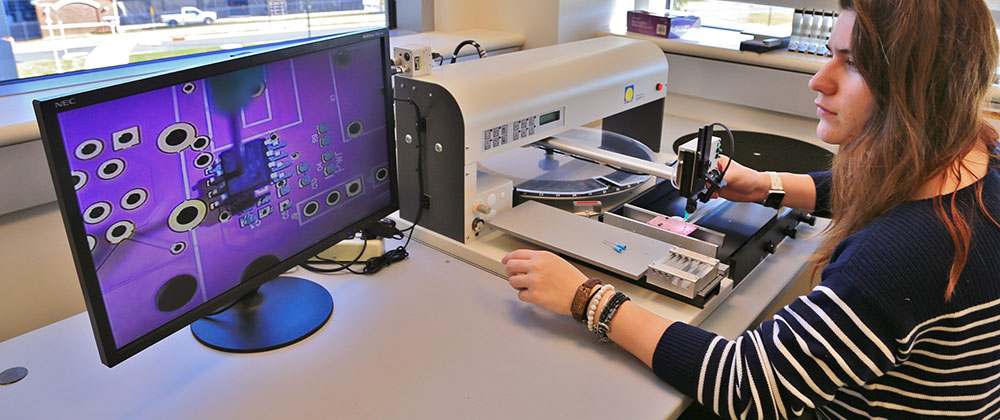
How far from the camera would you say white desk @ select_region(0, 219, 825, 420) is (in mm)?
909

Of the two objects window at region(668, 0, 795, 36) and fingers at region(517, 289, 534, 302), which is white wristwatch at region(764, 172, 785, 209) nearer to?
fingers at region(517, 289, 534, 302)

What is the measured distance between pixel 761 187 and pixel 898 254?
0.57 metres

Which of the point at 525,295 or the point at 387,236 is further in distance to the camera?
the point at 387,236

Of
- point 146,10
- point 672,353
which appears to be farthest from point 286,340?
point 146,10

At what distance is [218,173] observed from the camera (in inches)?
35.5

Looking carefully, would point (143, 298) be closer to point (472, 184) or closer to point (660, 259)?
point (472, 184)

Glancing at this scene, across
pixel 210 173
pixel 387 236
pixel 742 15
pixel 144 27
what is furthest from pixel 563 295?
pixel 742 15

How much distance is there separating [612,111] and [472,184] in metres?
0.47

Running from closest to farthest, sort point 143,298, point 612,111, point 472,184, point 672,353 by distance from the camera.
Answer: point 143,298 < point 672,353 < point 472,184 < point 612,111

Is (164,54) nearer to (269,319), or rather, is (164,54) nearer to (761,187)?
(269,319)

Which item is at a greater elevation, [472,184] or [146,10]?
[146,10]

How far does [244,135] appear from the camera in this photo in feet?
3.03

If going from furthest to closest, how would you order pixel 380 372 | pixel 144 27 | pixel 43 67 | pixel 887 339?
pixel 144 27 → pixel 43 67 → pixel 380 372 → pixel 887 339

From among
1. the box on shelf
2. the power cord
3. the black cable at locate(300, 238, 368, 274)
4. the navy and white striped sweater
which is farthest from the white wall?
the navy and white striped sweater
